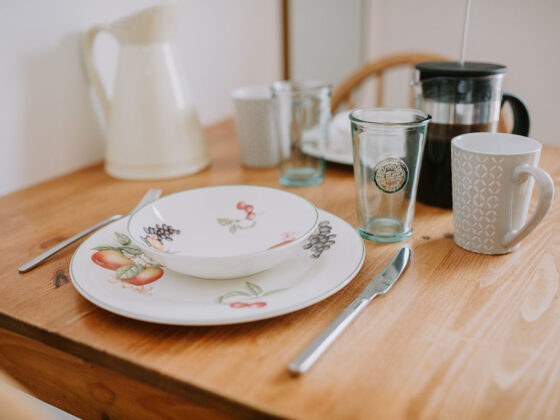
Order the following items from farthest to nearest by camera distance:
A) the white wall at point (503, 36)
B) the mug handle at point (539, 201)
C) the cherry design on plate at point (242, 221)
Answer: the white wall at point (503, 36) < the cherry design on plate at point (242, 221) < the mug handle at point (539, 201)

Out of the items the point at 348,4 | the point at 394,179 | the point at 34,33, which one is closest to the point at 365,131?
the point at 394,179

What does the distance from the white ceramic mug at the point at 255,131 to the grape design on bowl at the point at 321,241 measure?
0.35 m

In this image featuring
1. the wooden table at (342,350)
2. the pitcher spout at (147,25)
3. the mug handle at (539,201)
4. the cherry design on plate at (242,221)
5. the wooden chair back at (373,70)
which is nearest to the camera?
the wooden table at (342,350)

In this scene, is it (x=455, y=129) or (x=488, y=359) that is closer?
(x=488, y=359)

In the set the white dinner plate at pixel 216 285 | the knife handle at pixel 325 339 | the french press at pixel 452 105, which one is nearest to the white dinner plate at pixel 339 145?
the french press at pixel 452 105

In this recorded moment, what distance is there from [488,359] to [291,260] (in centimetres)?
21

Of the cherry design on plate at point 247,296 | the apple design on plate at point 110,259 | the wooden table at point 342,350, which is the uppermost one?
the apple design on plate at point 110,259

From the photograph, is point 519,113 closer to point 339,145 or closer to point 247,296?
point 339,145

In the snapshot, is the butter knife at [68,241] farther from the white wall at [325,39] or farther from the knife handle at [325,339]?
the white wall at [325,39]

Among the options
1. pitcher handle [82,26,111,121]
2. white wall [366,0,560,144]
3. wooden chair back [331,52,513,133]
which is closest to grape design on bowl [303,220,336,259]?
A: pitcher handle [82,26,111,121]

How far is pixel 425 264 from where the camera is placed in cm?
53

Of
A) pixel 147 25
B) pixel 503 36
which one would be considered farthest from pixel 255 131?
pixel 503 36

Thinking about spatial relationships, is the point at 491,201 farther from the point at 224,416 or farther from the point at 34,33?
the point at 34,33

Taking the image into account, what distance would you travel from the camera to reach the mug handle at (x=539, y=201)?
47cm
